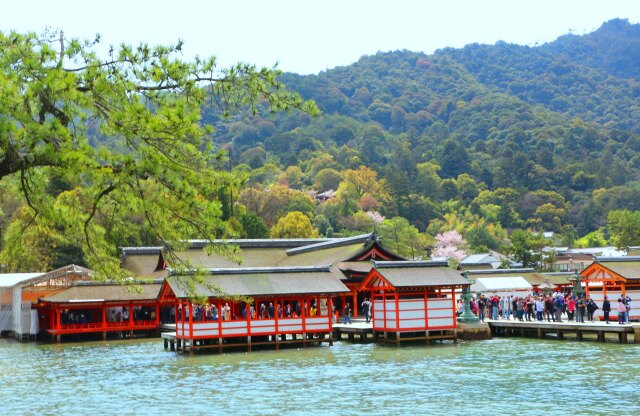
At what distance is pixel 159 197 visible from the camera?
48.5 ft

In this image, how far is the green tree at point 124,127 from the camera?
543 inches

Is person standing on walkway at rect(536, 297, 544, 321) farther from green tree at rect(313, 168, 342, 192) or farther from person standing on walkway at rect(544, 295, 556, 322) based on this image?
green tree at rect(313, 168, 342, 192)

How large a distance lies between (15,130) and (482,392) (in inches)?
611

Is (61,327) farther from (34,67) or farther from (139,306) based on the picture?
(34,67)

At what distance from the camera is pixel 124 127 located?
14031 mm

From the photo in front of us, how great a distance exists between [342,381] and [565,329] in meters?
14.6

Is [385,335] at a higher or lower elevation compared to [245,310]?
lower

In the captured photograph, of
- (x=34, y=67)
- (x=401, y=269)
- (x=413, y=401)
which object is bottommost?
(x=413, y=401)

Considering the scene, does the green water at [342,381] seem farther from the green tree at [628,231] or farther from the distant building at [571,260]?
the distant building at [571,260]

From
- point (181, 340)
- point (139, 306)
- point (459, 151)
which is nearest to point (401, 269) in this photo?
point (181, 340)

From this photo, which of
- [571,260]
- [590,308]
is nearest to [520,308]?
[590,308]

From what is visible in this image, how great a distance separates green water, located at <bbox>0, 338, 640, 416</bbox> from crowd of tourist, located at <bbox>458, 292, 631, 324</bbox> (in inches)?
81.6

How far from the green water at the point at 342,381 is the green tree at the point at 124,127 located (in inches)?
345

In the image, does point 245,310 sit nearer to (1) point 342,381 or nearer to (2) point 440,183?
(1) point 342,381
